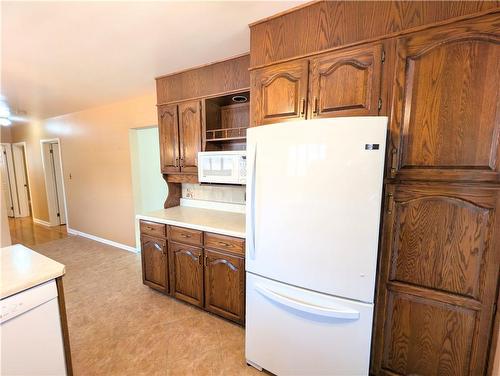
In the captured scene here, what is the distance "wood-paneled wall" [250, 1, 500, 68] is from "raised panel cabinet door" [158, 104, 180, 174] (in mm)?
1284

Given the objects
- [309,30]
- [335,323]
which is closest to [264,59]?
[309,30]

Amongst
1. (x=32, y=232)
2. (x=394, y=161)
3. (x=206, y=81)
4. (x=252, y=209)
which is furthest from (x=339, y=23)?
(x=32, y=232)

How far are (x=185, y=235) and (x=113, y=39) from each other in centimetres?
176

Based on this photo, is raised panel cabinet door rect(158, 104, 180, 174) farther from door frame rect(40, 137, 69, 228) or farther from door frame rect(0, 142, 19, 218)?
door frame rect(0, 142, 19, 218)

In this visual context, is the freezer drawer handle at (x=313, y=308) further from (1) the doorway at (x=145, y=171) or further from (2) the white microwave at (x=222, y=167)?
(1) the doorway at (x=145, y=171)

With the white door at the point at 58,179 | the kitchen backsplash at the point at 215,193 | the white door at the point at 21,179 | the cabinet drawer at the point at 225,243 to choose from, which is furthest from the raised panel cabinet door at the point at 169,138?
the white door at the point at 21,179

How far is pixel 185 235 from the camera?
2.27m

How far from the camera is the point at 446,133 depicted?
1198mm

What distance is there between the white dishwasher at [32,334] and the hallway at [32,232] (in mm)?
4206

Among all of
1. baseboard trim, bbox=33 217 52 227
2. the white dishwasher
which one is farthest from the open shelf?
baseboard trim, bbox=33 217 52 227

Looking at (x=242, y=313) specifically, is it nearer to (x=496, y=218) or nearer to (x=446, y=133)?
(x=496, y=218)

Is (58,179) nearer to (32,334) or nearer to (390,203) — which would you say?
(32,334)

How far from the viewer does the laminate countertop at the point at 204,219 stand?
205 centimetres

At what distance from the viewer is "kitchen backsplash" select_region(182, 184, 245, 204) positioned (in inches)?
104
